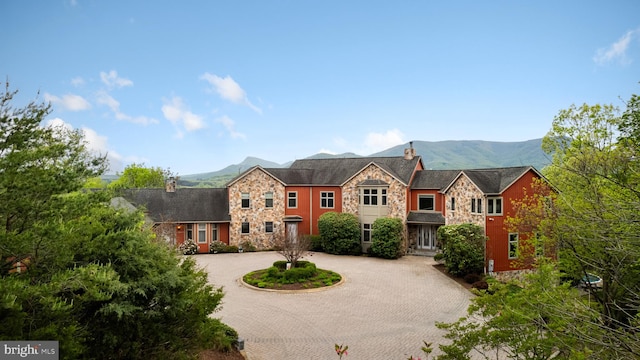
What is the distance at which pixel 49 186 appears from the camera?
6477 mm

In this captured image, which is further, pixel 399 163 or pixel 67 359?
pixel 399 163

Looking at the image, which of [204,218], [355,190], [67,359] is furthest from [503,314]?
[204,218]

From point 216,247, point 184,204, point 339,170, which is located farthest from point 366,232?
point 184,204

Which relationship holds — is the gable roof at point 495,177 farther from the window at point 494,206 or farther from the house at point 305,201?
the house at point 305,201

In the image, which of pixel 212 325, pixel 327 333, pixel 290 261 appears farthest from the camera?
pixel 290 261

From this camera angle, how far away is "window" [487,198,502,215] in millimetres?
22219

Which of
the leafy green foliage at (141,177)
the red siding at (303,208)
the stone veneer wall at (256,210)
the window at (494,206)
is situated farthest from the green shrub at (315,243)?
the leafy green foliage at (141,177)

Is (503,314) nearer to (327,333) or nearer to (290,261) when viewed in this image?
(327,333)

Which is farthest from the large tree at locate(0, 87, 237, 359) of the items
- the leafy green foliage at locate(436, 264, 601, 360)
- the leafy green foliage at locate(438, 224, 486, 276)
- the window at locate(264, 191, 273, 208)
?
the window at locate(264, 191, 273, 208)

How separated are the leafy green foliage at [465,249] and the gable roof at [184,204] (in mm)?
17504

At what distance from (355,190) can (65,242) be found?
25162mm

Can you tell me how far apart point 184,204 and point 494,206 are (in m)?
23.4

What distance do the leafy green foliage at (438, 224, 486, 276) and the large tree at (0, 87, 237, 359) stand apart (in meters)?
16.2

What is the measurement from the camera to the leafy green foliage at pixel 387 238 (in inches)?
1047
